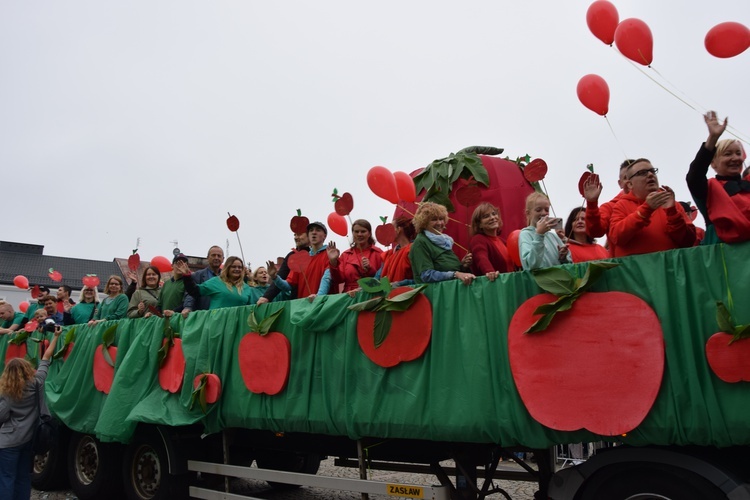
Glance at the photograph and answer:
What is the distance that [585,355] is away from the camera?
3.35m

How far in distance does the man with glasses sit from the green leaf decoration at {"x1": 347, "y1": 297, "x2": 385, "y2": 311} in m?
1.63

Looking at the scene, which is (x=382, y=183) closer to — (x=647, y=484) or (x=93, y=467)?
(x=647, y=484)

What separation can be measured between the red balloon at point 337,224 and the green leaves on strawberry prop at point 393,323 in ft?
9.52

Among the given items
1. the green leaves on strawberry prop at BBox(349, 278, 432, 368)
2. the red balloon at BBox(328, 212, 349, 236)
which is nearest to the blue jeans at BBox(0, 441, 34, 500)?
the green leaves on strawberry prop at BBox(349, 278, 432, 368)

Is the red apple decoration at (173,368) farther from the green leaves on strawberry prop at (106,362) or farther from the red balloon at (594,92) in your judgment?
the red balloon at (594,92)

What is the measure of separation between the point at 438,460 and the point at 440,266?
4.99ft

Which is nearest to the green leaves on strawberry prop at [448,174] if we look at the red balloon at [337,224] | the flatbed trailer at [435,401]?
the red balloon at [337,224]

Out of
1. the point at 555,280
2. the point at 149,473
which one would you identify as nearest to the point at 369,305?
the point at 555,280

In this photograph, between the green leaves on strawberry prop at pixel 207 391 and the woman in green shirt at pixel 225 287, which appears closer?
the green leaves on strawberry prop at pixel 207 391

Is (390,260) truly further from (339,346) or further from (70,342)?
(70,342)

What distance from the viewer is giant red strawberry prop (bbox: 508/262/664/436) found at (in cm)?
316

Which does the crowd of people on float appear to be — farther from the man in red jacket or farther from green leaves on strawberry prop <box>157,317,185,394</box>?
green leaves on strawberry prop <box>157,317,185,394</box>

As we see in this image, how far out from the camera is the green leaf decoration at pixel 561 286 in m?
3.34

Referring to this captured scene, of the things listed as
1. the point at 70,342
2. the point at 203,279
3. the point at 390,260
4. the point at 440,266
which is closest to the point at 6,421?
the point at 70,342
